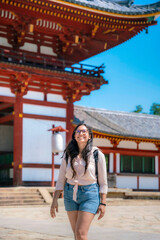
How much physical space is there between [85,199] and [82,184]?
0.63 ft

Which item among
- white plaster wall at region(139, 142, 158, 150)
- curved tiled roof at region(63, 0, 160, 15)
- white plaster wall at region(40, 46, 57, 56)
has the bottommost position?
white plaster wall at region(139, 142, 158, 150)

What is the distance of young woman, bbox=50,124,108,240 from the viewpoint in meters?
5.12

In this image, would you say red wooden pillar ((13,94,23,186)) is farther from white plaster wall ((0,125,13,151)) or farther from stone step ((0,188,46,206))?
white plaster wall ((0,125,13,151))

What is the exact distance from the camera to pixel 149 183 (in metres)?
25.4

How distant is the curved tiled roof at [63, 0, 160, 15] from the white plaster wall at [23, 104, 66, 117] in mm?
5189

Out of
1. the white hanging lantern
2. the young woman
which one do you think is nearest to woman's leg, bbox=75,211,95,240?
the young woman

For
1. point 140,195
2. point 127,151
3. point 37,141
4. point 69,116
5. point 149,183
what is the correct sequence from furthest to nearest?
1. point 149,183
2. point 127,151
3. point 69,116
4. point 140,195
5. point 37,141

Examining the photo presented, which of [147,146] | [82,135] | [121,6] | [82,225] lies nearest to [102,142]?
[147,146]

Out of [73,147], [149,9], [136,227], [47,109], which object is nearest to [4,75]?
[47,109]

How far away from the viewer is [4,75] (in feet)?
63.7

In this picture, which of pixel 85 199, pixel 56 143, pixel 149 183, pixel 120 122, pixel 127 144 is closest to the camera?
pixel 85 199

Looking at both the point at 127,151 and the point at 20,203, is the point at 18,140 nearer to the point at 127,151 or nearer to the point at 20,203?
the point at 20,203

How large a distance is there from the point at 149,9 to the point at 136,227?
1382 cm

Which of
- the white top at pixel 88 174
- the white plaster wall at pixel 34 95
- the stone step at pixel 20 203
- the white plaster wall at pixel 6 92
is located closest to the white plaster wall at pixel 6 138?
the white plaster wall at pixel 34 95
